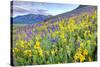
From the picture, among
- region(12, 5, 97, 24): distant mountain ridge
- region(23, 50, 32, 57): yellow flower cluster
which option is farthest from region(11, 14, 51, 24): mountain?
region(23, 50, 32, 57): yellow flower cluster

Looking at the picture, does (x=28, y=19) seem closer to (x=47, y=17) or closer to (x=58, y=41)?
(x=47, y=17)

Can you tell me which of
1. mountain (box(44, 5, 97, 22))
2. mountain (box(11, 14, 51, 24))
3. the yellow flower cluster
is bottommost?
the yellow flower cluster

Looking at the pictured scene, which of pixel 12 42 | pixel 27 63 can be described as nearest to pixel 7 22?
pixel 12 42

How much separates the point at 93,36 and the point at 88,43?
11cm

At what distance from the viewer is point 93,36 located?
2670 mm

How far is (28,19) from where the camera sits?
2406 mm

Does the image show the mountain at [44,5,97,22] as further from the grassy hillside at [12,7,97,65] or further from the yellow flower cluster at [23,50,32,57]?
the yellow flower cluster at [23,50,32,57]

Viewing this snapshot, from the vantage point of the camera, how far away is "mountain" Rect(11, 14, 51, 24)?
7.73 feet

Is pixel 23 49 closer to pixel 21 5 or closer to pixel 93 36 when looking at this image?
pixel 21 5

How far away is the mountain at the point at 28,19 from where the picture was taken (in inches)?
92.7

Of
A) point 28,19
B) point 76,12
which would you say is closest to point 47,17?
point 28,19

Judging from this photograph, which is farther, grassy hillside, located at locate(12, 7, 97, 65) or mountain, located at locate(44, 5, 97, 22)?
mountain, located at locate(44, 5, 97, 22)

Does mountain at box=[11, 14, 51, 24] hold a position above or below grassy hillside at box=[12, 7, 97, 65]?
Result: above

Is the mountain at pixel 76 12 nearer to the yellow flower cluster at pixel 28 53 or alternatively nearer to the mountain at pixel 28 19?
the mountain at pixel 28 19
